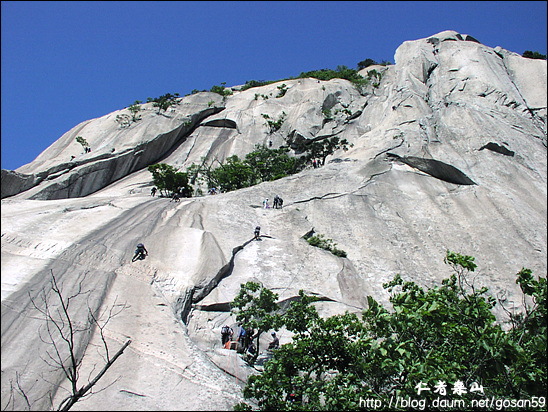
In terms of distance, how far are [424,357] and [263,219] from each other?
723 inches

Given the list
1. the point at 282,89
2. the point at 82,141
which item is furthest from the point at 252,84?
the point at 82,141

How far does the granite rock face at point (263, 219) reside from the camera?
1384 cm

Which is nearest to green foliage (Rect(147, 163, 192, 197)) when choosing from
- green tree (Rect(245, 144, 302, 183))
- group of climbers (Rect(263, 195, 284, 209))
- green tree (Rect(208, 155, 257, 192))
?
green tree (Rect(208, 155, 257, 192))

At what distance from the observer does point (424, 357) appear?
9945mm

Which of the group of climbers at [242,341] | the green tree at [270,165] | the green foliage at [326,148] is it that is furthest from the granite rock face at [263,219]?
the green tree at [270,165]

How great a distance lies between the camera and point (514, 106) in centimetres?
3984

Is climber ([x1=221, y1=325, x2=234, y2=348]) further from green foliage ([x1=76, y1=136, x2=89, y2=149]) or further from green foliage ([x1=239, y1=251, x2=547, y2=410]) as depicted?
green foliage ([x1=76, y1=136, x2=89, y2=149])

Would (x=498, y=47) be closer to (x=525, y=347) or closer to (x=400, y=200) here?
(x=400, y=200)

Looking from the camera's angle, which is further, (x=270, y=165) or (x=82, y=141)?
(x=82, y=141)

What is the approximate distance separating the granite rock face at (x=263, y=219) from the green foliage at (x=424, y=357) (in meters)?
2.66

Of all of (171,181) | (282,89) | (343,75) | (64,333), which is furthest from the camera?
(343,75)

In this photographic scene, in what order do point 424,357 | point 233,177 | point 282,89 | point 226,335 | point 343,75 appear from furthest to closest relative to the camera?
point 343,75
point 282,89
point 233,177
point 226,335
point 424,357

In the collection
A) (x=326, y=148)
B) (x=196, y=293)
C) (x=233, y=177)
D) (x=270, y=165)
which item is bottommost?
(x=196, y=293)

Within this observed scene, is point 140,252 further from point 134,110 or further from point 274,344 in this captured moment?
point 134,110
